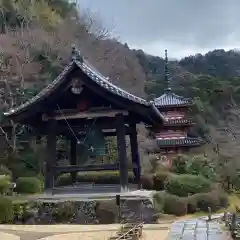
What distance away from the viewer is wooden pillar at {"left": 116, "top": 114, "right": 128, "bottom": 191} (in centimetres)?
1634

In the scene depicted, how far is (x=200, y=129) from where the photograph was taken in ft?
168

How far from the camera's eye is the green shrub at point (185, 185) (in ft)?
64.3

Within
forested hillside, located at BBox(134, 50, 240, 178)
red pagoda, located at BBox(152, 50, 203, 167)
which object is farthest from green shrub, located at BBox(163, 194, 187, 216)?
red pagoda, located at BBox(152, 50, 203, 167)

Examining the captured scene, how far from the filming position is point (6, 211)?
1645 centimetres

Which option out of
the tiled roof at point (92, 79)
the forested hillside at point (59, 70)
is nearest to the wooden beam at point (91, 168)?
the tiled roof at point (92, 79)

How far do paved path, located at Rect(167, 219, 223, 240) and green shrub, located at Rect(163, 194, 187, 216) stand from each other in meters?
4.26

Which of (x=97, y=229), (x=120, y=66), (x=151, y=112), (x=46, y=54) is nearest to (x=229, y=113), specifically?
(x=120, y=66)

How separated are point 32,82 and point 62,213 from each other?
1989cm

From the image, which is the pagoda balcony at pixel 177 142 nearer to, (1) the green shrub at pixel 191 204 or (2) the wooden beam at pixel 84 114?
(1) the green shrub at pixel 191 204

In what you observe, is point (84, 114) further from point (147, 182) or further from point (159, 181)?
point (159, 181)

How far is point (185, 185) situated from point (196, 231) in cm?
779

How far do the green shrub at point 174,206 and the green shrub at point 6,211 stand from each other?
594 cm

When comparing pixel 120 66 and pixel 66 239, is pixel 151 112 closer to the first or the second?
pixel 66 239

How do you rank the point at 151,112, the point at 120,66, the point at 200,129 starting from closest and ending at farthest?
the point at 151,112 < the point at 120,66 < the point at 200,129
